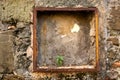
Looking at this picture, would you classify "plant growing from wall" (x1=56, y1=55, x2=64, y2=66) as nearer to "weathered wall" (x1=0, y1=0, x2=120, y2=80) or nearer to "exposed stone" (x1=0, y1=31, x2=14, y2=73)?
"weathered wall" (x1=0, y1=0, x2=120, y2=80)

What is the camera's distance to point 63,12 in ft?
8.64

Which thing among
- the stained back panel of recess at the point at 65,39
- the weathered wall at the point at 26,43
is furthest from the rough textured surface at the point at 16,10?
the stained back panel of recess at the point at 65,39

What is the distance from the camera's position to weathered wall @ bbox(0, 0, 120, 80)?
2.55 meters

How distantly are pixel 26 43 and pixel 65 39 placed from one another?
351mm

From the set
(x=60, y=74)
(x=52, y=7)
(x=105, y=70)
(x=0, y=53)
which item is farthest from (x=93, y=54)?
(x=0, y=53)

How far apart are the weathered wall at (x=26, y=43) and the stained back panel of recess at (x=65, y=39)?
0.09 m

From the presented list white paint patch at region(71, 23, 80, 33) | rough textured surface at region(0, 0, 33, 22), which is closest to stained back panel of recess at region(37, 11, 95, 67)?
white paint patch at region(71, 23, 80, 33)

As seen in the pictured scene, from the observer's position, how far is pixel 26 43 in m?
2.56

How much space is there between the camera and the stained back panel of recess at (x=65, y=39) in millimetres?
2611

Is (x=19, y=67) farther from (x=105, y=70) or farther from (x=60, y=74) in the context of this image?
(x=105, y=70)

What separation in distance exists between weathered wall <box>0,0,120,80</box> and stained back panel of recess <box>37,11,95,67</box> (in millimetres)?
89

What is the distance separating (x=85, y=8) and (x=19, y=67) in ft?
2.55

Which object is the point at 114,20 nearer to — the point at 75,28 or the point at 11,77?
the point at 75,28

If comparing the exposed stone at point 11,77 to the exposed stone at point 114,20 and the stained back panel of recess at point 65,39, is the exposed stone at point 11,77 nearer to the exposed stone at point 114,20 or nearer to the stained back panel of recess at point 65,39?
the stained back panel of recess at point 65,39
